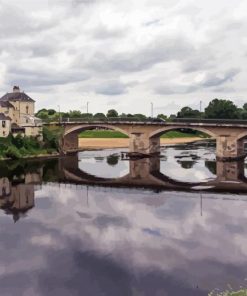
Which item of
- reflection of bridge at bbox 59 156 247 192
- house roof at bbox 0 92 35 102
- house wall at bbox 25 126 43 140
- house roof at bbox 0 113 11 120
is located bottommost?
reflection of bridge at bbox 59 156 247 192

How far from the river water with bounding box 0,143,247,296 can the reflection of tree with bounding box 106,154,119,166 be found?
62.5 ft

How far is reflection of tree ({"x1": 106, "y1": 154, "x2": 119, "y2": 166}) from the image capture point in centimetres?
8719

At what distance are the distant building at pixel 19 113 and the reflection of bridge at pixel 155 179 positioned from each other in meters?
20.2

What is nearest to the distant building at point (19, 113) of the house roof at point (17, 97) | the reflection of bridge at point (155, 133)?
the house roof at point (17, 97)

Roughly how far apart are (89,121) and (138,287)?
80.4m

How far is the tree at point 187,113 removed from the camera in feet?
586

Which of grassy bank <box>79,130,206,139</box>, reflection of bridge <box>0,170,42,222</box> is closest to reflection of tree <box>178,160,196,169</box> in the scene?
reflection of bridge <box>0,170,42,222</box>

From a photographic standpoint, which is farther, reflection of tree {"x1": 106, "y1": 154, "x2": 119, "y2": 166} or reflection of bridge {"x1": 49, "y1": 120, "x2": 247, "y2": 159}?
Result: reflection of tree {"x1": 106, "y1": 154, "x2": 119, "y2": 166}

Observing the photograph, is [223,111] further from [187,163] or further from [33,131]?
[33,131]

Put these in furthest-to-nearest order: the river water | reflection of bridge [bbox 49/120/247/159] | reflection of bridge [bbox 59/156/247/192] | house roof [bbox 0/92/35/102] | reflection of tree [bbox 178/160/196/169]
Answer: house roof [bbox 0/92/35/102], reflection of bridge [bbox 49/120/247/159], reflection of tree [bbox 178/160/196/169], reflection of bridge [bbox 59/156/247/192], the river water

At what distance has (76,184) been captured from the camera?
61.6 metres

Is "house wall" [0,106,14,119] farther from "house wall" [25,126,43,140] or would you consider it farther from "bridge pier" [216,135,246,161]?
"bridge pier" [216,135,246,161]

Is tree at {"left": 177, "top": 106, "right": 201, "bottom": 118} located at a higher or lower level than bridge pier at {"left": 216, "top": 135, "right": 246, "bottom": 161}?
higher

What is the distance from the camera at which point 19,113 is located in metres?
103
